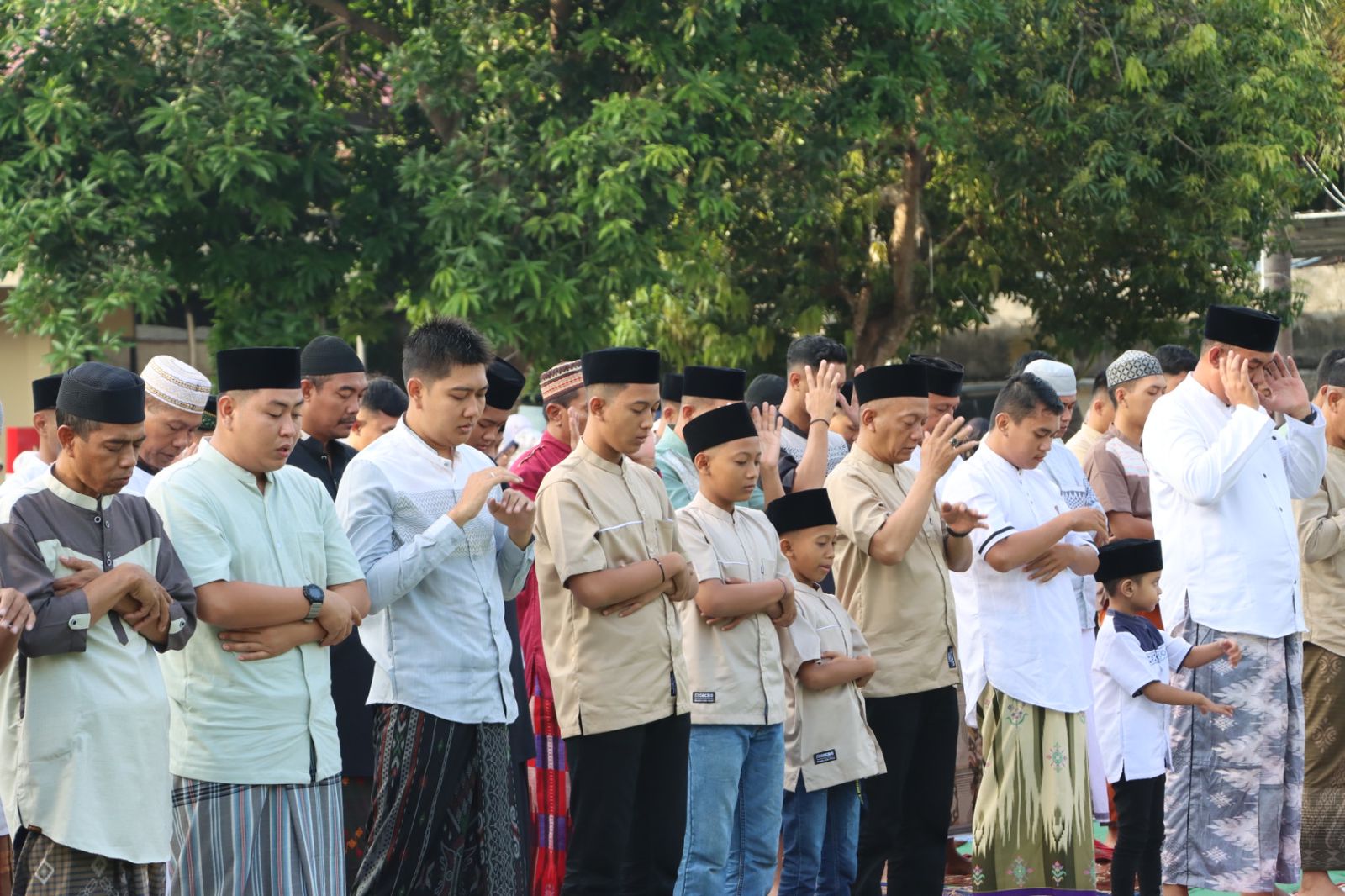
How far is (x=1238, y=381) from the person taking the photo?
634cm

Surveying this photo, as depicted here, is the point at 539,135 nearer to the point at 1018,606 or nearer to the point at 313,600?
the point at 1018,606

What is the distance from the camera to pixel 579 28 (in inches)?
470

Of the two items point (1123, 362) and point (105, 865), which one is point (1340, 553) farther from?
point (105, 865)

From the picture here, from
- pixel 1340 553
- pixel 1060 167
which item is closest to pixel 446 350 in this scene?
pixel 1340 553

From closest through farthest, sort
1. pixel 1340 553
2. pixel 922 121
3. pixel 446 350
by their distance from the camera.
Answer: pixel 446 350 → pixel 1340 553 → pixel 922 121

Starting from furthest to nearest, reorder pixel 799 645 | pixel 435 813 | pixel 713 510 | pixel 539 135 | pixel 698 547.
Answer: pixel 539 135 → pixel 799 645 → pixel 713 510 → pixel 698 547 → pixel 435 813

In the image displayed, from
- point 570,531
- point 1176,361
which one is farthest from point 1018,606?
point 1176,361

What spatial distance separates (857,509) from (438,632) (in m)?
1.73

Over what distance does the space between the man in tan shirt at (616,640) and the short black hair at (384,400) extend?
152 cm

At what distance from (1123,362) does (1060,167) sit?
23.9 ft

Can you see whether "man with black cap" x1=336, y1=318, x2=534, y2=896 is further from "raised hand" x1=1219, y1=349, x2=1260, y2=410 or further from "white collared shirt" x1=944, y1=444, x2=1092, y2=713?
"raised hand" x1=1219, y1=349, x2=1260, y2=410

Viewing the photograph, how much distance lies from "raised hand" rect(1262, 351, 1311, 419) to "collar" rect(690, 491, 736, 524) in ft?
7.61

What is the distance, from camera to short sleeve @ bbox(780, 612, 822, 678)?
566 cm

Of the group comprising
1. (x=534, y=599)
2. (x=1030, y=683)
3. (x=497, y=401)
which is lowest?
(x=1030, y=683)
